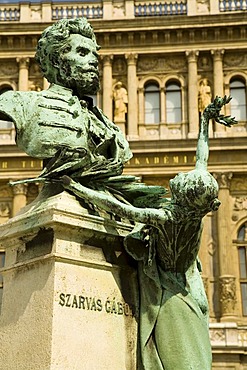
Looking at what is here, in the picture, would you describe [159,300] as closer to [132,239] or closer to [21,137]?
[132,239]

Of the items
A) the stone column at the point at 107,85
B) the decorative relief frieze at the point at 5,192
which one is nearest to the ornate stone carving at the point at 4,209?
the decorative relief frieze at the point at 5,192

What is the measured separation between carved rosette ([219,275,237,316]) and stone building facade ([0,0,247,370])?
0.56 meters

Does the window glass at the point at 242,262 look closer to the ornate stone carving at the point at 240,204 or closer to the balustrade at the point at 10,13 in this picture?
the ornate stone carving at the point at 240,204

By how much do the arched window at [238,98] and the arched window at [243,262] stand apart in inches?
144

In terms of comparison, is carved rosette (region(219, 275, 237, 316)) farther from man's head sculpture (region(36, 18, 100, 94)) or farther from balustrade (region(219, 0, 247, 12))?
man's head sculpture (region(36, 18, 100, 94))

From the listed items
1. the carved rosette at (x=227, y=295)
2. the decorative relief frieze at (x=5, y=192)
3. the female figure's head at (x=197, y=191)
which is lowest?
the female figure's head at (x=197, y=191)

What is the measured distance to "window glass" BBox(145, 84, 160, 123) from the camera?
22.6m

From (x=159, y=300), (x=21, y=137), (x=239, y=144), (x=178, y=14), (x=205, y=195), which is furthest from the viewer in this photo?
(x=178, y=14)

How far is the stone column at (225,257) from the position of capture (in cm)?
1959

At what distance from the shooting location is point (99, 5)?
2389 cm

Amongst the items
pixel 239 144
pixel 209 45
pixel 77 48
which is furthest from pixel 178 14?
pixel 77 48

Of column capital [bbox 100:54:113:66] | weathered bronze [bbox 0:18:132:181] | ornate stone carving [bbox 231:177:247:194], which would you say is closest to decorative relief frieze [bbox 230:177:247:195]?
ornate stone carving [bbox 231:177:247:194]

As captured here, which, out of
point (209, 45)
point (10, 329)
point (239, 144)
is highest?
point (209, 45)

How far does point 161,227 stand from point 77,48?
3.07ft
